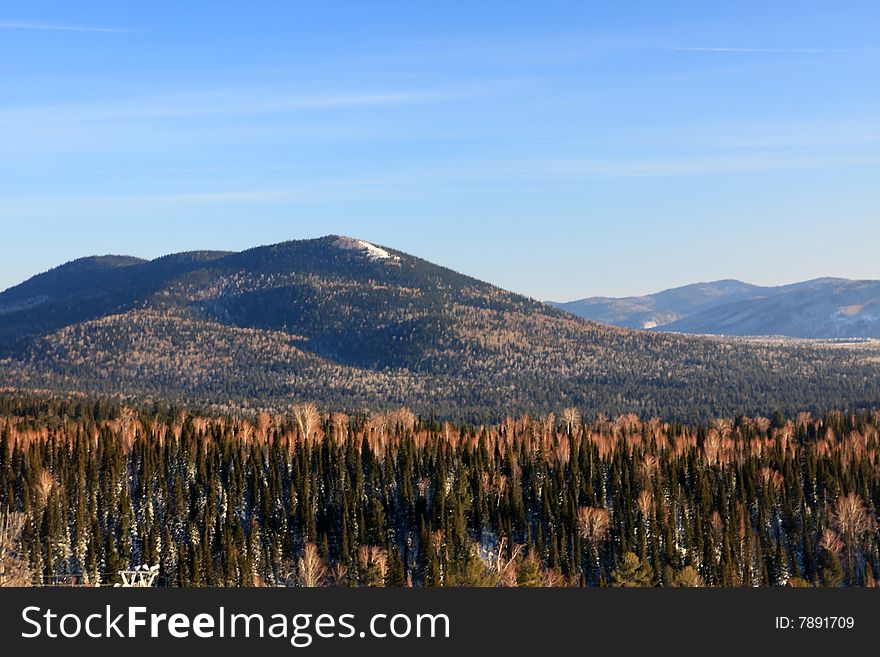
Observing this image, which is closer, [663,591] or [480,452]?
[663,591]

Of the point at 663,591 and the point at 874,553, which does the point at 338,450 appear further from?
the point at 663,591

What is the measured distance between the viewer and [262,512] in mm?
156250

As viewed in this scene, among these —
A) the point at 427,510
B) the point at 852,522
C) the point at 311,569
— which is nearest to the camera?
the point at 311,569

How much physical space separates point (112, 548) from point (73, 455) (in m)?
31.4

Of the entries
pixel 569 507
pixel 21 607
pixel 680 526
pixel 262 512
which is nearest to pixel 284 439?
pixel 262 512

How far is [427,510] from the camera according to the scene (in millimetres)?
160500

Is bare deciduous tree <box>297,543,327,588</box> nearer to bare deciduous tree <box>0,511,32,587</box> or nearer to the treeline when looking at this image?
the treeline

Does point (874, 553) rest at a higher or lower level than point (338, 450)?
lower

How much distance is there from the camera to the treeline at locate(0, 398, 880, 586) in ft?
454

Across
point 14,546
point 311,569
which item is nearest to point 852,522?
point 311,569

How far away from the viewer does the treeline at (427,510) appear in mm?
138250

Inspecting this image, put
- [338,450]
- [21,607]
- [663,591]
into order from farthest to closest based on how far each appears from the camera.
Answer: [338,450]
[663,591]
[21,607]

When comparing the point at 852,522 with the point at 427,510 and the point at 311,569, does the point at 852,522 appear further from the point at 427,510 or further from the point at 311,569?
the point at 311,569

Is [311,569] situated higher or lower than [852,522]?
higher
